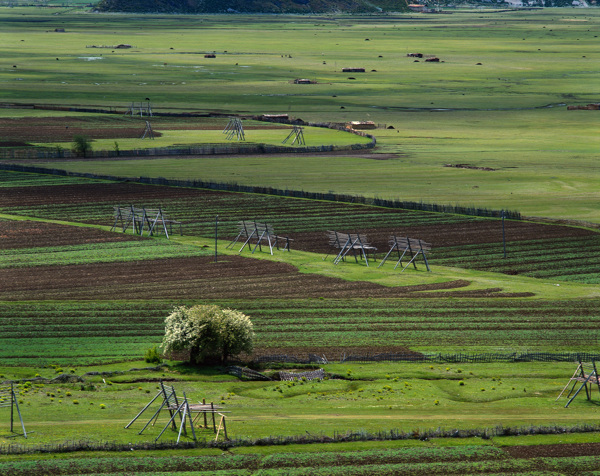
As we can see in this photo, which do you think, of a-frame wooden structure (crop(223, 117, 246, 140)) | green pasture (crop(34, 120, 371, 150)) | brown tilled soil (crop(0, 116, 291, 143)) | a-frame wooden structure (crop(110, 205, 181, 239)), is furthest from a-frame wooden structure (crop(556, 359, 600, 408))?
brown tilled soil (crop(0, 116, 291, 143))

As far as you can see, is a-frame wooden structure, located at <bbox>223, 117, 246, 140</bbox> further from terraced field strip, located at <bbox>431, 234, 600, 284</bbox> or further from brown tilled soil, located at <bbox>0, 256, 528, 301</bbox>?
brown tilled soil, located at <bbox>0, 256, 528, 301</bbox>

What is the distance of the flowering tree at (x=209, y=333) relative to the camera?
47.9 m

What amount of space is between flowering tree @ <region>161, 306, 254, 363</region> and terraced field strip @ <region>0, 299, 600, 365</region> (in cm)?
293

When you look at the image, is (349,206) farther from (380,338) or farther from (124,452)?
(124,452)

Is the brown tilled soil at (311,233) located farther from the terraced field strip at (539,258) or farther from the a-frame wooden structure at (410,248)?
the a-frame wooden structure at (410,248)

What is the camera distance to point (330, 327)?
55.9m

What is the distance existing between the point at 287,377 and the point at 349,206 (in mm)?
47594

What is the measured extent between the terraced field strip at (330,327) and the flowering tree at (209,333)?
2928mm

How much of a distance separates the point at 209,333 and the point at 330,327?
990 cm

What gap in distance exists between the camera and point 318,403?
42938 mm

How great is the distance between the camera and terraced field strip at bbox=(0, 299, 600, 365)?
51.8 metres

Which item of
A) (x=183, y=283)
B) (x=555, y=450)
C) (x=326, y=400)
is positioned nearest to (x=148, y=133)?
(x=183, y=283)

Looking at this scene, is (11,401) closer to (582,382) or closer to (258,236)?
(582,382)

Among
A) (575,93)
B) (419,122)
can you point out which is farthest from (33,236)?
(575,93)
